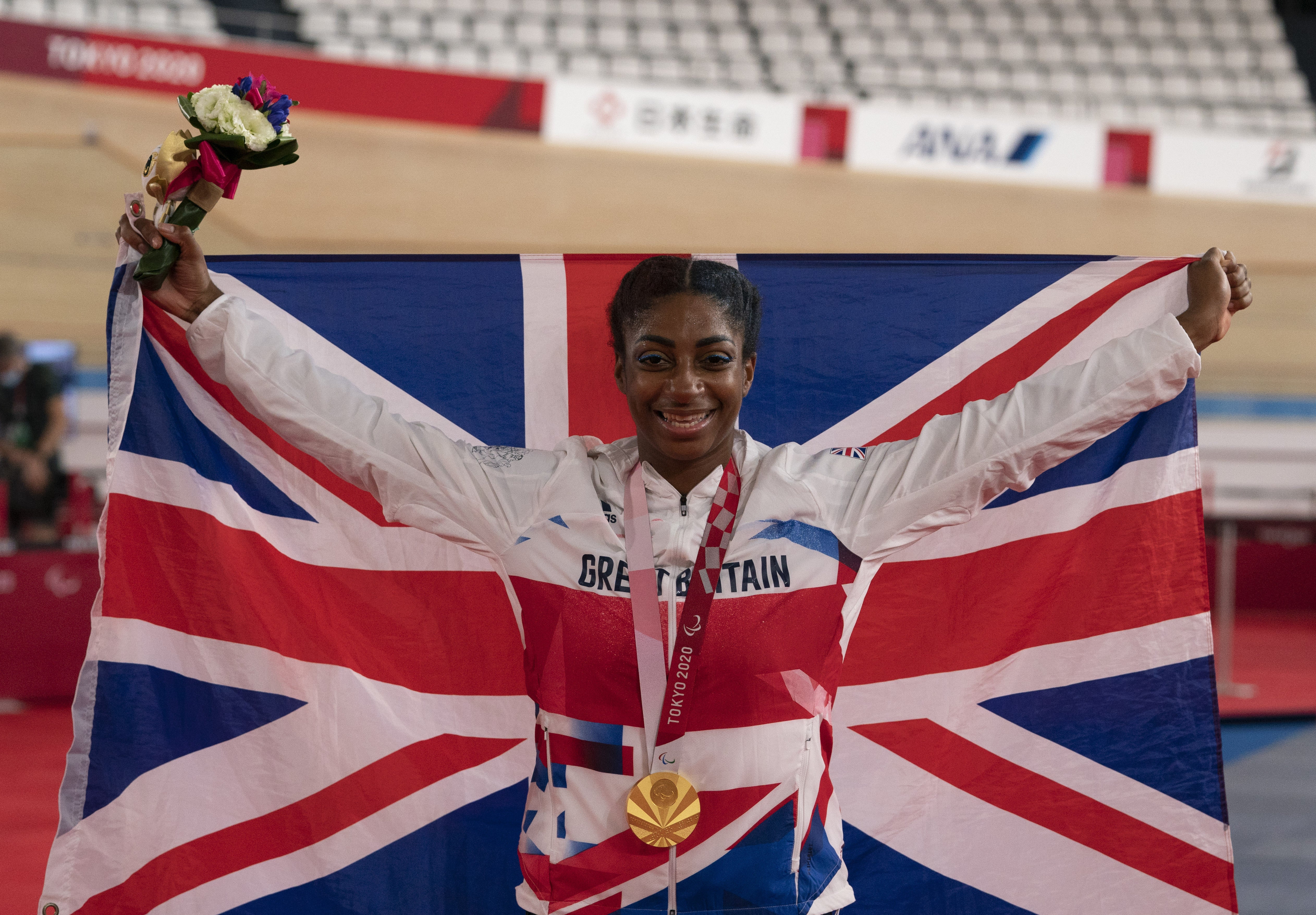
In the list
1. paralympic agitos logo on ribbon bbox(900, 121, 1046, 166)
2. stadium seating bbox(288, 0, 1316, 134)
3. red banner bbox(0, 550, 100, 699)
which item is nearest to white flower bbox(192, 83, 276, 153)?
red banner bbox(0, 550, 100, 699)

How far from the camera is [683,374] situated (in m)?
1.52

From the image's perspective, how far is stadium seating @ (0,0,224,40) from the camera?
9.91 metres

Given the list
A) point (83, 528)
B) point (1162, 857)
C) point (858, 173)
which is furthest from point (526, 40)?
point (1162, 857)

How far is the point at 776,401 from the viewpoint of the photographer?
236 cm

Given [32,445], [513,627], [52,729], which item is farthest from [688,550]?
[32,445]

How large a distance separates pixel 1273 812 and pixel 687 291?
130 inches

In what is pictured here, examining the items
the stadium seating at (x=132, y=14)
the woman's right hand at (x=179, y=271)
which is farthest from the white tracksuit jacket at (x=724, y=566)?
the stadium seating at (x=132, y=14)

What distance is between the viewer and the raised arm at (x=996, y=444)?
160 centimetres

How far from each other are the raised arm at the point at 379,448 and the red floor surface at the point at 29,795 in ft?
4.94

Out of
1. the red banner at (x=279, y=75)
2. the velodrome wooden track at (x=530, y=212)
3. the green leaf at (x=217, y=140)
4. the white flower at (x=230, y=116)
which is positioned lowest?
the green leaf at (x=217, y=140)

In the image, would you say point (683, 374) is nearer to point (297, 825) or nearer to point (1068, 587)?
point (1068, 587)

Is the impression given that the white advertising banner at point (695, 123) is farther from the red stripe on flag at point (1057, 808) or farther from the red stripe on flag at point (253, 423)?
the red stripe on flag at point (1057, 808)

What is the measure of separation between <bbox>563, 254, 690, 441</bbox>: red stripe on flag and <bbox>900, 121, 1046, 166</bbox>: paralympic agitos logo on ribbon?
962 centimetres

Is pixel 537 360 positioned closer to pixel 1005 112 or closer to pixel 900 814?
pixel 900 814
